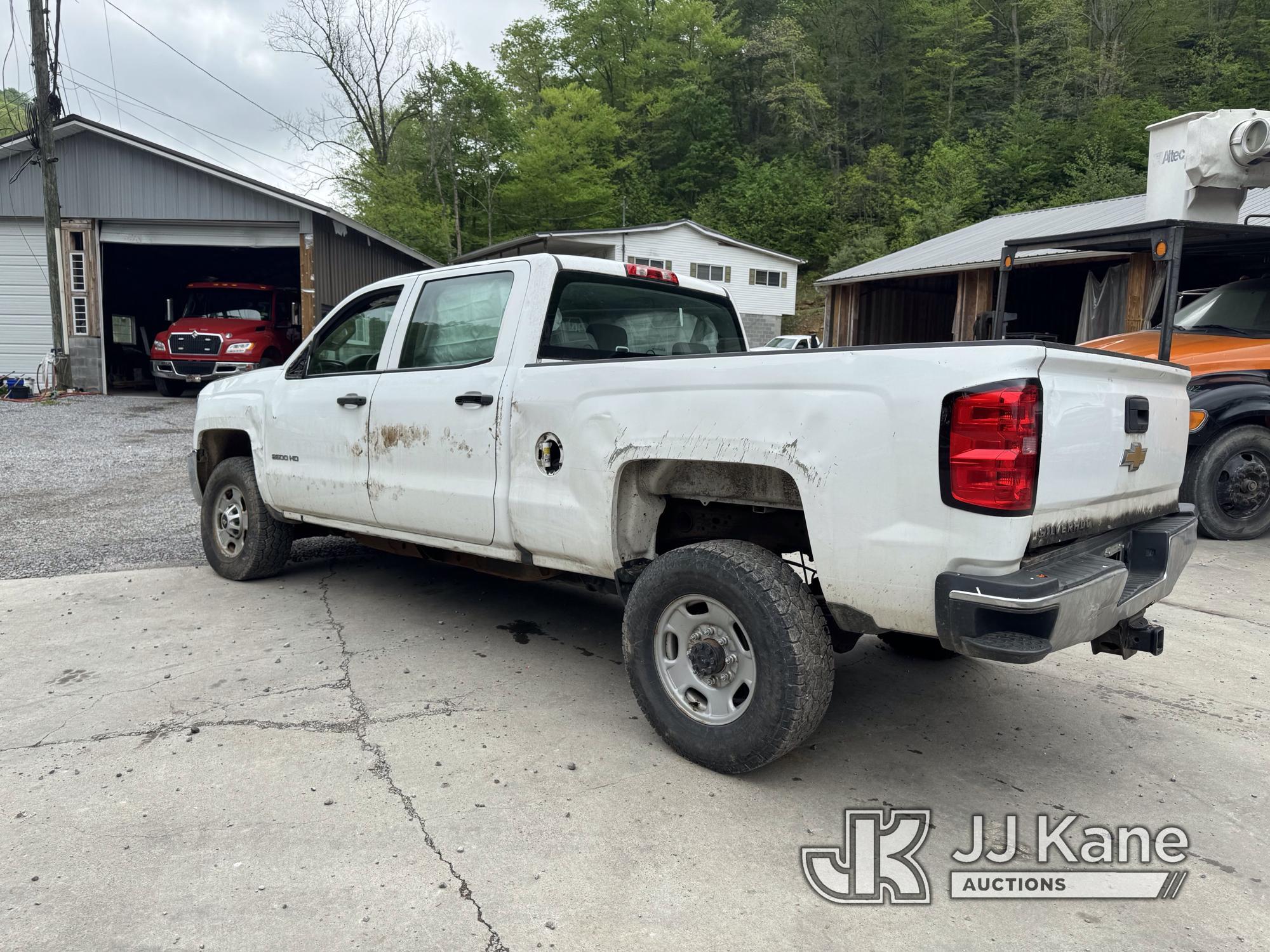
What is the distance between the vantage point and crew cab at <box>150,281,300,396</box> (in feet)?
57.1

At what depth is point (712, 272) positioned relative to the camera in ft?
118

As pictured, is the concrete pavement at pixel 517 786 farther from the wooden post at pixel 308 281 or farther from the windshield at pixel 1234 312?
the wooden post at pixel 308 281

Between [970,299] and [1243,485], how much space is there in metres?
10.7

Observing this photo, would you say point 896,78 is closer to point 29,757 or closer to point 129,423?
point 129,423

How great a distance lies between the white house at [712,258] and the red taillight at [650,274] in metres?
23.7

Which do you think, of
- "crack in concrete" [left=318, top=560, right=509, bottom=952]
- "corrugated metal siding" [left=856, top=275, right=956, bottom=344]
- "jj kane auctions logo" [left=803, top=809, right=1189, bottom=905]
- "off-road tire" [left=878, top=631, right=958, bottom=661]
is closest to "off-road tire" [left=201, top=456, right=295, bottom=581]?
"crack in concrete" [left=318, top=560, right=509, bottom=952]

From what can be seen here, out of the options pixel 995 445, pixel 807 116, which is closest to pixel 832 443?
pixel 995 445

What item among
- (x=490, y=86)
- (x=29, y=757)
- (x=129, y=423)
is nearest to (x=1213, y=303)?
(x=29, y=757)

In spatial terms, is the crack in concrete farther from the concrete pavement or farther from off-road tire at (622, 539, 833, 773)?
off-road tire at (622, 539, 833, 773)

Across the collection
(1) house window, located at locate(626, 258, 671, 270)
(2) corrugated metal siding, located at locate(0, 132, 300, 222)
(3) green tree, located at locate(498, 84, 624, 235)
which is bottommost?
(2) corrugated metal siding, located at locate(0, 132, 300, 222)

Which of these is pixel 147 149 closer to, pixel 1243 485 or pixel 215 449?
pixel 215 449

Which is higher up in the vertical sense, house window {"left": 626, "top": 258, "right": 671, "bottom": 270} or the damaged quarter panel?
house window {"left": 626, "top": 258, "right": 671, "bottom": 270}

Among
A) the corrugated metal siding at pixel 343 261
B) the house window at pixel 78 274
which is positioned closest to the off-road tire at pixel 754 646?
the corrugated metal siding at pixel 343 261

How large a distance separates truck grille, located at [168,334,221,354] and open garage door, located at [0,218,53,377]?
3.60 meters
